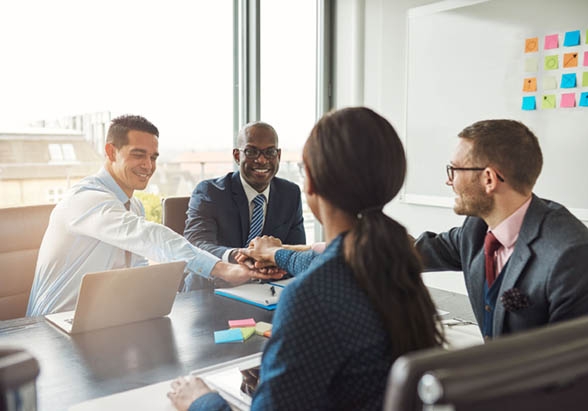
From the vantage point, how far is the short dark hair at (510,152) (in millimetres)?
1696

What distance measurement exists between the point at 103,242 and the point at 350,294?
159 centimetres

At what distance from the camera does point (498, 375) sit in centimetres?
50

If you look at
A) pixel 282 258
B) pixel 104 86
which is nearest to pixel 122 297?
pixel 282 258

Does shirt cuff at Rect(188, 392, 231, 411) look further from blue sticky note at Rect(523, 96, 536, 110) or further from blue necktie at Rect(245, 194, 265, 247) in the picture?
blue sticky note at Rect(523, 96, 536, 110)

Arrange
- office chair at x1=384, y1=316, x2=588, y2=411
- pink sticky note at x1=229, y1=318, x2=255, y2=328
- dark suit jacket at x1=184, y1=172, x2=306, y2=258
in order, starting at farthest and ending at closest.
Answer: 1. dark suit jacket at x1=184, y1=172, x2=306, y2=258
2. pink sticky note at x1=229, y1=318, x2=255, y2=328
3. office chair at x1=384, y1=316, x2=588, y2=411

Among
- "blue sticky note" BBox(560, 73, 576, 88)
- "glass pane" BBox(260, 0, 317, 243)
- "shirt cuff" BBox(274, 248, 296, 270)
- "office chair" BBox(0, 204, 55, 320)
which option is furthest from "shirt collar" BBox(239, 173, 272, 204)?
"blue sticky note" BBox(560, 73, 576, 88)

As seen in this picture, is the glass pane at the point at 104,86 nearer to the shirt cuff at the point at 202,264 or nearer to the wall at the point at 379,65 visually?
the wall at the point at 379,65

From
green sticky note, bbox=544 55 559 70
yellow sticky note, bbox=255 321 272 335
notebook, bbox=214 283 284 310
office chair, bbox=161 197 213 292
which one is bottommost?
notebook, bbox=214 283 284 310

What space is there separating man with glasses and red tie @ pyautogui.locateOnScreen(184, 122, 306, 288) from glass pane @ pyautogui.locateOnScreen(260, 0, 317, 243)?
5.38ft

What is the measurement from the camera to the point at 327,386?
0.85 m

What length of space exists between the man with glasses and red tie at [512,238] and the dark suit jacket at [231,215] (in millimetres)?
1101

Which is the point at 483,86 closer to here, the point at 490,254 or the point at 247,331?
the point at 490,254

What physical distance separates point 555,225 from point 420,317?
82 centimetres

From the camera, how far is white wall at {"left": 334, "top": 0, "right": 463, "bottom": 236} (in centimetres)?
450
